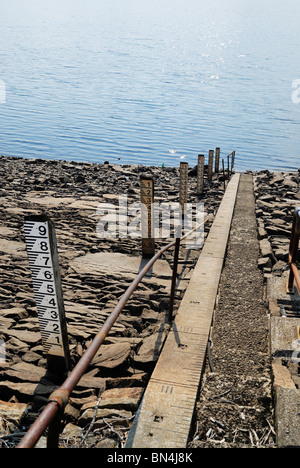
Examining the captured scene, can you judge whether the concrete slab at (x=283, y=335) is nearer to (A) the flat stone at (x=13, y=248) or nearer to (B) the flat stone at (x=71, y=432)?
(B) the flat stone at (x=71, y=432)

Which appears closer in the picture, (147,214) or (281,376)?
(281,376)

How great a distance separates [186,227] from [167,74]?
4404 inches

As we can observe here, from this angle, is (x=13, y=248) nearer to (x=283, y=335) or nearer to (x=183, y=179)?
(x=183, y=179)

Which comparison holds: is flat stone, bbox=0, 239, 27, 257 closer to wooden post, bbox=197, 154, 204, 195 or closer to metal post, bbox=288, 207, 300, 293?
metal post, bbox=288, 207, 300, 293

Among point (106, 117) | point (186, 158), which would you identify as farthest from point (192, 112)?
point (186, 158)

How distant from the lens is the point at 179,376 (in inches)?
173

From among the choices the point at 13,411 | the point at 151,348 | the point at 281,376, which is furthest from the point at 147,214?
the point at 13,411

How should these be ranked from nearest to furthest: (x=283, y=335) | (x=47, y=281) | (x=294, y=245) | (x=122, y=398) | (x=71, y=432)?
1. (x=71, y=432)
2. (x=122, y=398)
3. (x=47, y=281)
4. (x=283, y=335)
5. (x=294, y=245)

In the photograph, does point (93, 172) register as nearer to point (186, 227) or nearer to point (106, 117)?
point (186, 227)

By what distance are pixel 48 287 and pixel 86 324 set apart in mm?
1597

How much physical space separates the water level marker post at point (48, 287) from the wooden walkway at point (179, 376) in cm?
89

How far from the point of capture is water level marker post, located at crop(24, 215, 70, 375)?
4035 millimetres

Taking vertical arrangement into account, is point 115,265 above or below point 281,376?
below

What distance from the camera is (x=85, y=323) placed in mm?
5770
